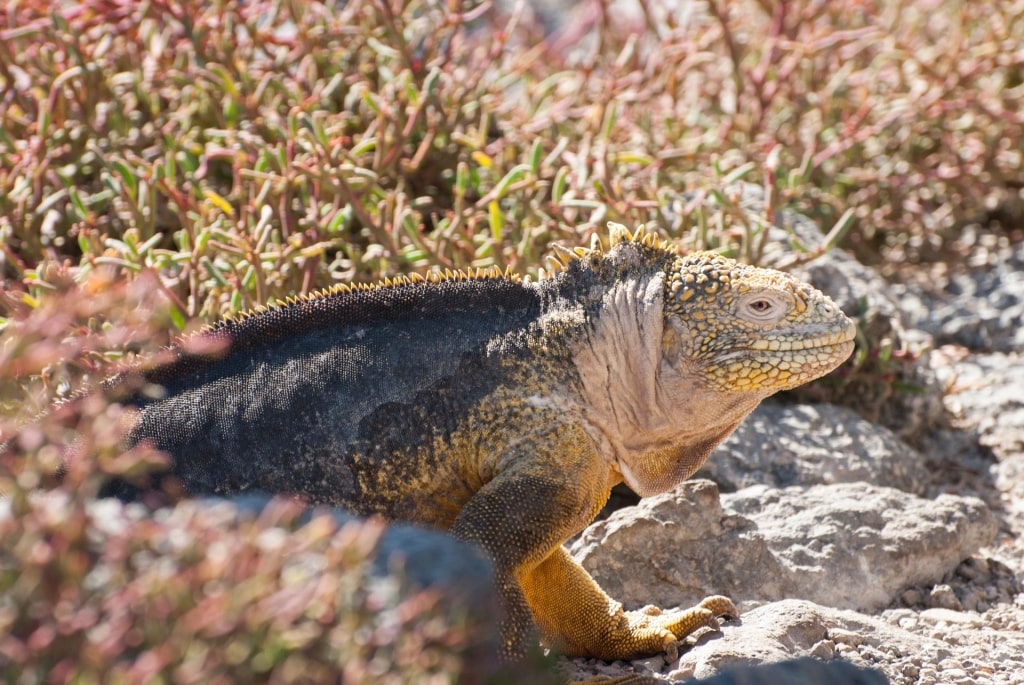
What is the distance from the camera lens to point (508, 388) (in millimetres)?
3574

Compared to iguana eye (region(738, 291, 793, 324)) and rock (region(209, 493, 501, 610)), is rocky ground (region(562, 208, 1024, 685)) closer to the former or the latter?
iguana eye (region(738, 291, 793, 324))

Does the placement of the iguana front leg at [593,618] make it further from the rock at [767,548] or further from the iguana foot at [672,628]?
the rock at [767,548]

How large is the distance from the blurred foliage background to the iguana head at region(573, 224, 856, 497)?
4.12ft

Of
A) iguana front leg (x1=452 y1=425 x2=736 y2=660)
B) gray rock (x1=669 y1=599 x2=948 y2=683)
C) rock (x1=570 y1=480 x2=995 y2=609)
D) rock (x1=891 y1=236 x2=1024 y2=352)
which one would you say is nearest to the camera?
iguana front leg (x1=452 y1=425 x2=736 y2=660)

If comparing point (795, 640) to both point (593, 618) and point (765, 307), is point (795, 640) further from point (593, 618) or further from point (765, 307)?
point (765, 307)

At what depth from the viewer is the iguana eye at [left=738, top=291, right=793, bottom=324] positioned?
3.64 m

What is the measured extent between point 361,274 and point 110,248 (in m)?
1.00

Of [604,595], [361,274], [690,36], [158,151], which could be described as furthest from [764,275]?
[690,36]

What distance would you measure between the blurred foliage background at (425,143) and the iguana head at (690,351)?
1.26m

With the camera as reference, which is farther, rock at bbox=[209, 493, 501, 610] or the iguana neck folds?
the iguana neck folds

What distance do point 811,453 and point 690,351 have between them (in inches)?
64.6

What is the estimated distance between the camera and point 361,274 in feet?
17.5

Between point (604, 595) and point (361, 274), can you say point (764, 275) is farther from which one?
point (361, 274)

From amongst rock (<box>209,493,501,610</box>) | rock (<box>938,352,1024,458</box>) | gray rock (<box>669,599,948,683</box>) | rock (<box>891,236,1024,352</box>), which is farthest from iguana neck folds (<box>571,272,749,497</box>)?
rock (<box>891,236,1024,352</box>)
